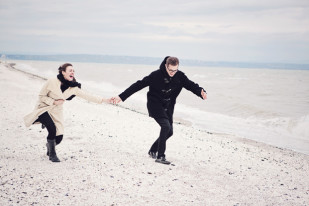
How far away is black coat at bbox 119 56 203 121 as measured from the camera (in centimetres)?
650

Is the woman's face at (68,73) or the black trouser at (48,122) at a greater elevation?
the woman's face at (68,73)

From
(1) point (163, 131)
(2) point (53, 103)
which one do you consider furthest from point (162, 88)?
(2) point (53, 103)

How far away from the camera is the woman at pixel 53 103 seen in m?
6.11

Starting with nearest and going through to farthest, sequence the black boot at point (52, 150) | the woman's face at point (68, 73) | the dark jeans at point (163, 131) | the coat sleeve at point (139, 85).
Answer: the woman's face at point (68, 73) → the black boot at point (52, 150) → the dark jeans at point (163, 131) → the coat sleeve at point (139, 85)

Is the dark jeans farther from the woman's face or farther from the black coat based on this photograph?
the woman's face

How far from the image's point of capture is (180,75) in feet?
22.1

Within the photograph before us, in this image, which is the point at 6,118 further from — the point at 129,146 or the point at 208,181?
the point at 208,181

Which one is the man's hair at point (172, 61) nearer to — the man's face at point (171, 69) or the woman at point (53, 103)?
the man's face at point (171, 69)

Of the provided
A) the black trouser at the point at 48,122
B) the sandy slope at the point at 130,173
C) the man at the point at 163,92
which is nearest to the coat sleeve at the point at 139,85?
the man at the point at 163,92

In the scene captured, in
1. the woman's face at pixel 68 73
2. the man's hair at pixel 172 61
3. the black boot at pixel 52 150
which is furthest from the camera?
the black boot at pixel 52 150

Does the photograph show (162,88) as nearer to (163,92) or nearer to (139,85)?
(163,92)

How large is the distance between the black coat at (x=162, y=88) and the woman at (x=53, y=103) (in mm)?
1239

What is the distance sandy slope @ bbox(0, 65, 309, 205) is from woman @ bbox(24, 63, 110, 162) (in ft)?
2.15

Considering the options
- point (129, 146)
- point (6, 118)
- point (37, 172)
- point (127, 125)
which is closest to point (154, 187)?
point (37, 172)
